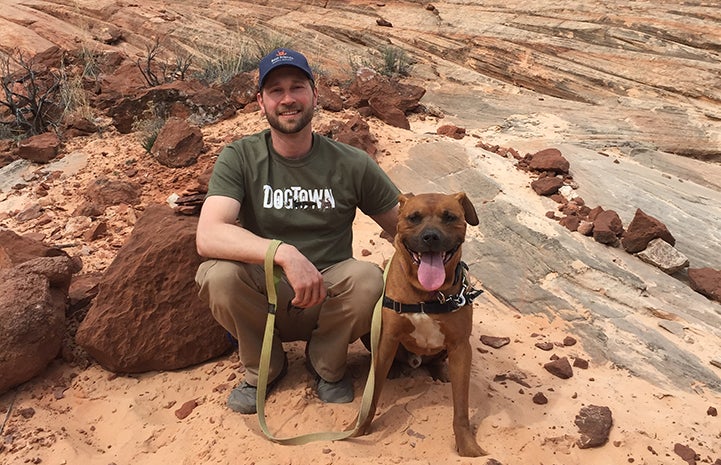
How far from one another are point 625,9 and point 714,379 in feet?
28.9

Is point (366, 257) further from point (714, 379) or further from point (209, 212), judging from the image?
point (714, 379)

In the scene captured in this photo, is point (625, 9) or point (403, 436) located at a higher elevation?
point (625, 9)

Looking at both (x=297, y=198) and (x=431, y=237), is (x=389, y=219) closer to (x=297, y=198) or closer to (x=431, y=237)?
(x=297, y=198)

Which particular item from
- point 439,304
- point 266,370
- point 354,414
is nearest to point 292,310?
point 266,370

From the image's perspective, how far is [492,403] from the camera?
2873 mm

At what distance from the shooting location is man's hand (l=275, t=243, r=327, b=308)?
2471 millimetres

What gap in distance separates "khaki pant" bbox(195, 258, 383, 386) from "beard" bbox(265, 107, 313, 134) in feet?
2.32

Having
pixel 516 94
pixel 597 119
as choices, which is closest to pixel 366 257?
pixel 597 119

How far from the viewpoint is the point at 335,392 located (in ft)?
9.61

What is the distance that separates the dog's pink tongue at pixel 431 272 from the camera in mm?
2369

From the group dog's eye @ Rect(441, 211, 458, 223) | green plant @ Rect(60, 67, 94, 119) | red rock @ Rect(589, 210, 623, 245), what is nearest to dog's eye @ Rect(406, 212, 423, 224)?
dog's eye @ Rect(441, 211, 458, 223)

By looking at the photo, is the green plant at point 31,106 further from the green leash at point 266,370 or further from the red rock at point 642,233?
the red rock at point 642,233

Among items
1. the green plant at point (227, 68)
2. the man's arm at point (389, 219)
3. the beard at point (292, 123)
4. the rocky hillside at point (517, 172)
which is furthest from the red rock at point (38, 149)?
the man's arm at point (389, 219)

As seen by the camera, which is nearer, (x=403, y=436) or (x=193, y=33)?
(x=403, y=436)
